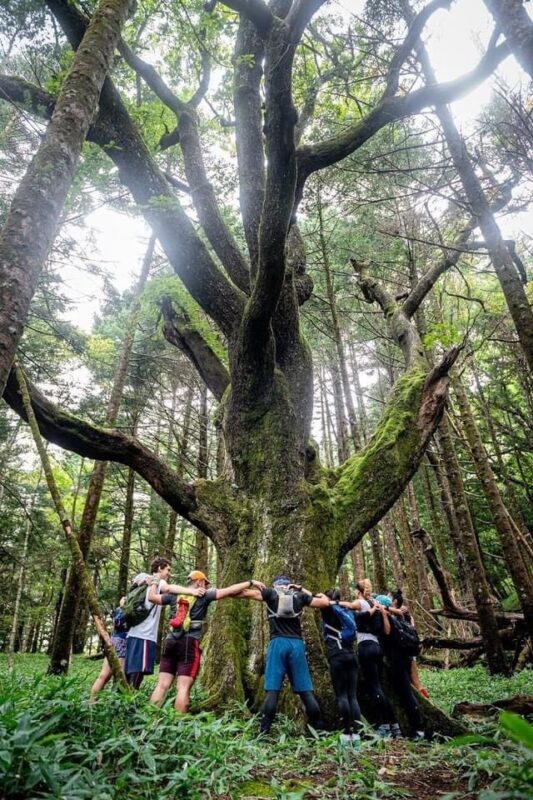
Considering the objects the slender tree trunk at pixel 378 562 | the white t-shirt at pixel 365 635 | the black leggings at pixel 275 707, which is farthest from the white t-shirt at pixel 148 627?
the slender tree trunk at pixel 378 562

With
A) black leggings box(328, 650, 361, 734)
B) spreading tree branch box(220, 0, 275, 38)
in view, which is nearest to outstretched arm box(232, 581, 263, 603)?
black leggings box(328, 650, 361, 734)

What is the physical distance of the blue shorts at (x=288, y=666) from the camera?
440 centimetres

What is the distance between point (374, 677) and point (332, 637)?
85 centimetres

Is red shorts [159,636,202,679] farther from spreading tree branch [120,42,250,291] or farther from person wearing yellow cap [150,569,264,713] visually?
spreading tree branch [120,42,250,291]

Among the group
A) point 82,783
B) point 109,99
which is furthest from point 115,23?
point 82,783

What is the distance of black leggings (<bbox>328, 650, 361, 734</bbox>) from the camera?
4.68 meters

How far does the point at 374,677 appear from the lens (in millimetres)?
5301

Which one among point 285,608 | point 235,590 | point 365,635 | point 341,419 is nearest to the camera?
point 285,608

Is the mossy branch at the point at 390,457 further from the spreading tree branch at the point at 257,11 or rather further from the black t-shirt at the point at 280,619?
the spreading tree branch at the point at 257,11

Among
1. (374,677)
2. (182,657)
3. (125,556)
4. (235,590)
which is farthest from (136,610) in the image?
(125,556)

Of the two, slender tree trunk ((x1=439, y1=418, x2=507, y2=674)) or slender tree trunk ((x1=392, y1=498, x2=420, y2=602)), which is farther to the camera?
slender tree trunk ((x1=392, y1=498, x2=420, y2=602))

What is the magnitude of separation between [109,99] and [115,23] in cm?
233

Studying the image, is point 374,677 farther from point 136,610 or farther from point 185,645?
point 136,610

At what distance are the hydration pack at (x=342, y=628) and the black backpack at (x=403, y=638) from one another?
1061 mm
